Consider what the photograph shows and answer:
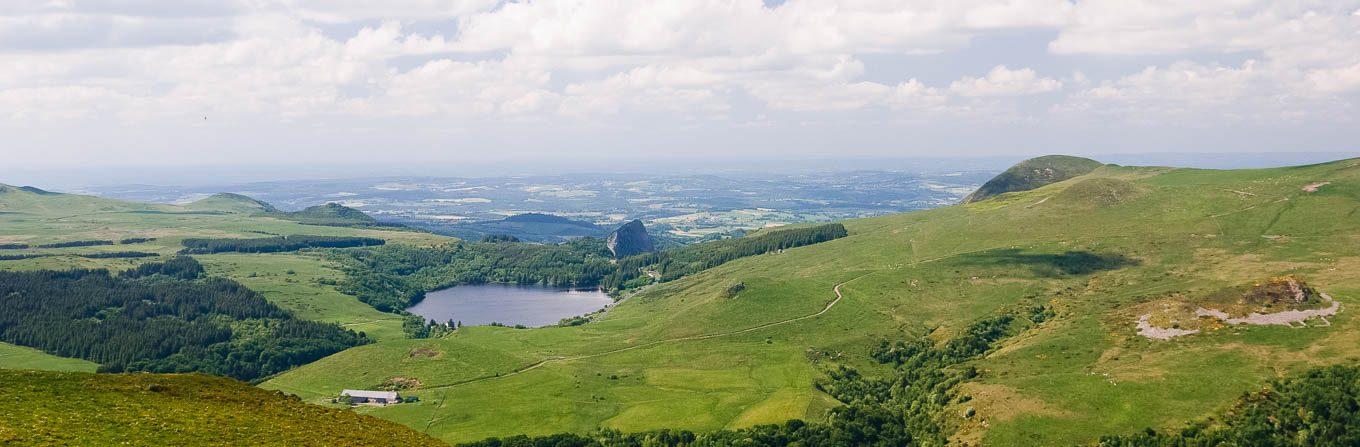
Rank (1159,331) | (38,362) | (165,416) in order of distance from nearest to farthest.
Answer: (165,416)
(1159,331)
(38,362)

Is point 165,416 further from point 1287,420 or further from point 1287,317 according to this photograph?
point 1287,317

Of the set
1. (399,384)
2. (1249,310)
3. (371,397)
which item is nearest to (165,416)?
(371,397)

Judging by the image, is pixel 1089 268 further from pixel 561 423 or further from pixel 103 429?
pixel 103 429

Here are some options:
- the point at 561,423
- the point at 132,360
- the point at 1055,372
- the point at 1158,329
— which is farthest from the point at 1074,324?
the point at 132,360

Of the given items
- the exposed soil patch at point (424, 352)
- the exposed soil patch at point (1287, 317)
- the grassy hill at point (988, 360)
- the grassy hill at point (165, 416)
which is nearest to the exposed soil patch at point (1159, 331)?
the grassy hill at point (988, 360)

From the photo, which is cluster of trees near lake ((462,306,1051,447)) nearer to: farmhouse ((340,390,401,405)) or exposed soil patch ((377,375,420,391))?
farmhouse ((340,390,401,405))

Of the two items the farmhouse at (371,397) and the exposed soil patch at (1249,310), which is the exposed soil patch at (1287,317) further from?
the farmhouse at (371,397)
